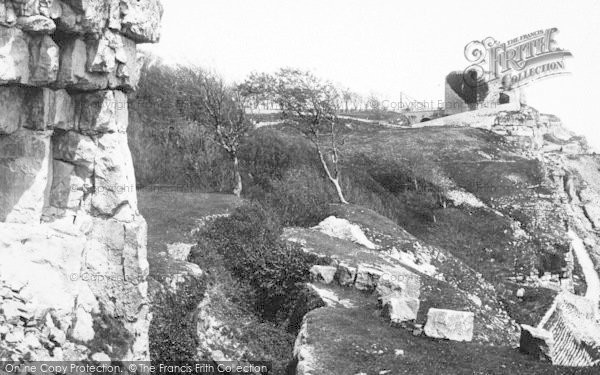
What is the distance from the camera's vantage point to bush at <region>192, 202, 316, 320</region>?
67.1 feet

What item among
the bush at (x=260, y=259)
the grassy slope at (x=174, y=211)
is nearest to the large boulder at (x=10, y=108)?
the grassy slope at (x=174, y=211)

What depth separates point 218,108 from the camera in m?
32.6

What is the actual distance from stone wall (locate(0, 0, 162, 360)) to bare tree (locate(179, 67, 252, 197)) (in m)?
17.3

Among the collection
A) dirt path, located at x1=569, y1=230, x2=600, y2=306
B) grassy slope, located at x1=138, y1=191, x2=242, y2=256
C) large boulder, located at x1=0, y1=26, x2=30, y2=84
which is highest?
large boulder, located at x1=0, y1=26, x2=30, y2=84

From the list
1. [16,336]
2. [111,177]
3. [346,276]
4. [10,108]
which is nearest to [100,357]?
[16,336]

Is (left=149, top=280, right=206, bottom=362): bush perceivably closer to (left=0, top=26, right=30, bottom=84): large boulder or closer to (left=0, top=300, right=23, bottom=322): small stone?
(left=0, top=300, right=23, bottom=322): small stone

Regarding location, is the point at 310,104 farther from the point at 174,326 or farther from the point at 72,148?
the point at 72,148

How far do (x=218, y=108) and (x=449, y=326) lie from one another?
823 inches

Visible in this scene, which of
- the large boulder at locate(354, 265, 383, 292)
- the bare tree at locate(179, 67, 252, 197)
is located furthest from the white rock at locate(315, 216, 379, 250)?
the bare tree at locate(179, 67, 252, 197)

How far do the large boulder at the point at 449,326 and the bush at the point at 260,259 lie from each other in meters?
5.98

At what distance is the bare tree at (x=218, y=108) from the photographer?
3275 centimetres

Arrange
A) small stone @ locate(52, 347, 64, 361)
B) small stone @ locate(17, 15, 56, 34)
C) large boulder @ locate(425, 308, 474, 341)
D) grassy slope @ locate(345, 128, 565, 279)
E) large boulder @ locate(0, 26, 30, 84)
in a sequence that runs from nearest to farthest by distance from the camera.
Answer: large boulder @ locate(0, 26, 30, 84) < small stone @ locate(17, 15, 56, 34) < small stone @ locate(52, 347, 64, 361) < large boulder @ locate(425, 308, 474, 341) < grassy slope @ locate(345, 128, 565, 279)

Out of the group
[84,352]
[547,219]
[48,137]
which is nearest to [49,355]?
[84,352]

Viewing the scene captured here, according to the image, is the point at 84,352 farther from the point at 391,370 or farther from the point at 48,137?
the point at 391,370
